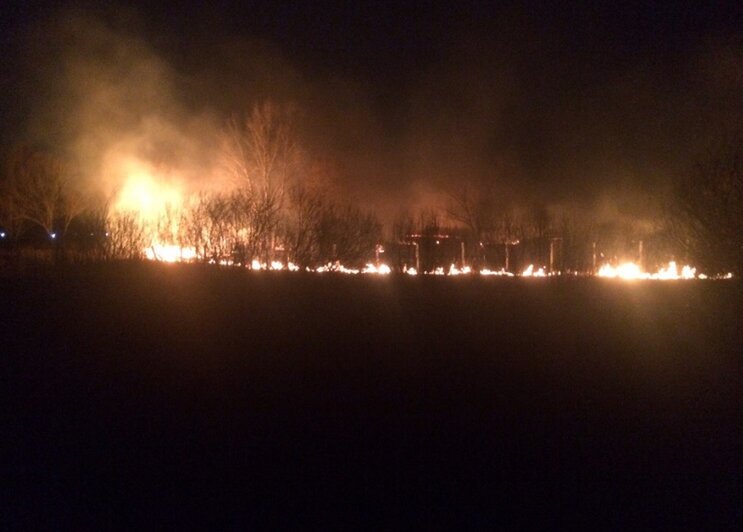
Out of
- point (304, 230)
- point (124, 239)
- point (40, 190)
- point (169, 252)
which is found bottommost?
point (169, 252)

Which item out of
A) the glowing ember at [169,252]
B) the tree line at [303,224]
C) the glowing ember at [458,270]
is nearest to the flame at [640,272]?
the tree line at [303,224]

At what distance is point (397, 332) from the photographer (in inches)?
351

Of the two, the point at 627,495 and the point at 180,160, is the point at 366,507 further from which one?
the point at 180,160

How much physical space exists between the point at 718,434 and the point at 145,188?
20.2 m

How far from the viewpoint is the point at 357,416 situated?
5.57 metres

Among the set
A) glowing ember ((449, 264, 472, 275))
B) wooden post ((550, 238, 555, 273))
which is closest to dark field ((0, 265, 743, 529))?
glowing ember ((449, 264, 472, 275))

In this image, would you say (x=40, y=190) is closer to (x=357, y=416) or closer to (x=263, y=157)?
(x=263, y=157)

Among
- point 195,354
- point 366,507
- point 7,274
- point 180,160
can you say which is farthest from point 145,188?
point 366,507

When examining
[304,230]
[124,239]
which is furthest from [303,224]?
[124,239]

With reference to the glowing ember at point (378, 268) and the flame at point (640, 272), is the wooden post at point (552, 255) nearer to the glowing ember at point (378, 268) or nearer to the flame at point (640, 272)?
Answer: the flame at point (640, 272)

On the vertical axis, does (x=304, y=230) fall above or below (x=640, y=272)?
above

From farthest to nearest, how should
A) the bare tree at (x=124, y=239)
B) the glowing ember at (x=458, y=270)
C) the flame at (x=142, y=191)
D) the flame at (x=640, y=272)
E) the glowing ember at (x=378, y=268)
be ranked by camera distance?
the flame at (x=142, y=191) < the glowing ember at (x=458, y=270) < the flame at (x=640, y=272) < the glowing ember at (x=378, y=268) < the bare tree at (x=124, y=239)

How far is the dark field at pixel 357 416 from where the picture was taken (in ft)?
13.6

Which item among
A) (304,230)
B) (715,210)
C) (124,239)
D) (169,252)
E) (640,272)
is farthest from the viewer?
(640,272)
